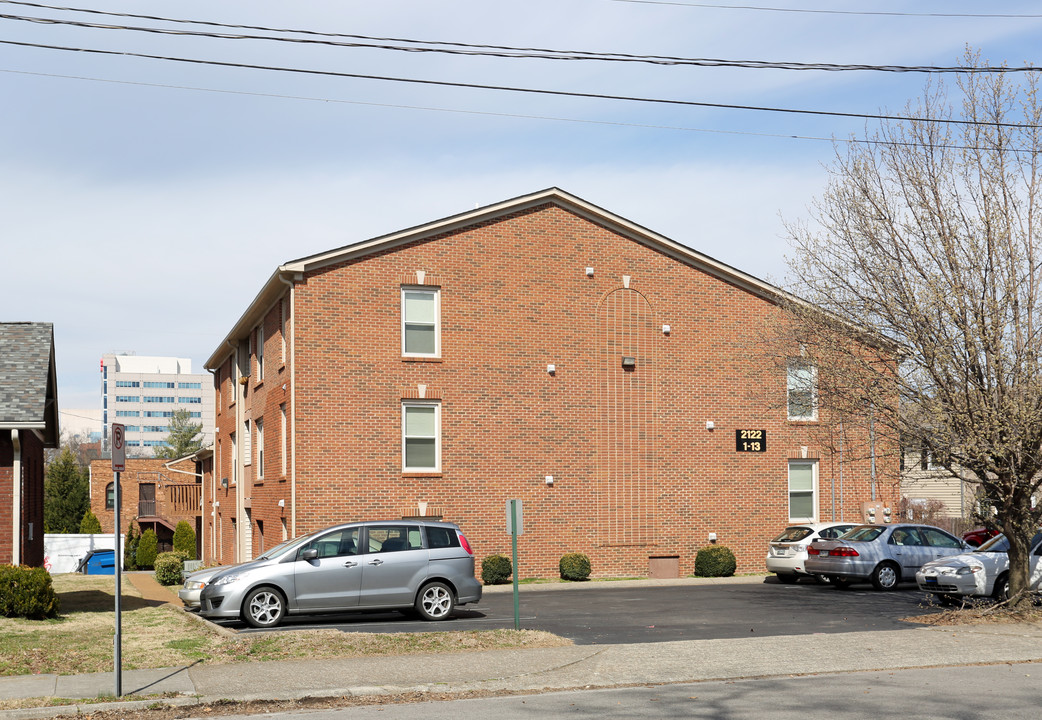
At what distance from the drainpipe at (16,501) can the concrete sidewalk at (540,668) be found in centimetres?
790

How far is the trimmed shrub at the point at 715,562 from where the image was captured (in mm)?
28453

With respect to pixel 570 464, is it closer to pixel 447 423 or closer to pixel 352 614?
pixel 447 423

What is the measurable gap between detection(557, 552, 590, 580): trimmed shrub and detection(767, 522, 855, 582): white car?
458 cm

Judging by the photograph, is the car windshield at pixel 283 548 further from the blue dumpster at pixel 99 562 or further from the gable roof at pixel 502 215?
the blue dumpster at pixel 99 562

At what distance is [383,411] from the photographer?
26.9 meters

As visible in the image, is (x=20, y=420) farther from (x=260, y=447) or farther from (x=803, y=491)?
(x=803, y=491)

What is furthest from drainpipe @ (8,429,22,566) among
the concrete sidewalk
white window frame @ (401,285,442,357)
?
white window frame @ (401,285,442,357)

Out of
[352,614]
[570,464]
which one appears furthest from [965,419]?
[570,464]

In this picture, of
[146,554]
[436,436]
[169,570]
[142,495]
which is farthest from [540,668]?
[142,495]

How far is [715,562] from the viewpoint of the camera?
93.4 feet

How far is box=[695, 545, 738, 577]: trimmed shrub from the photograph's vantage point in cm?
2845

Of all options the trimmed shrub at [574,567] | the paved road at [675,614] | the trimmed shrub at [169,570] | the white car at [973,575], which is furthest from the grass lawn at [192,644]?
the trimmed shrub at [169,570]

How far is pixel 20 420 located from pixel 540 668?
468 inches

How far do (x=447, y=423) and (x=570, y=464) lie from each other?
3510 mm
